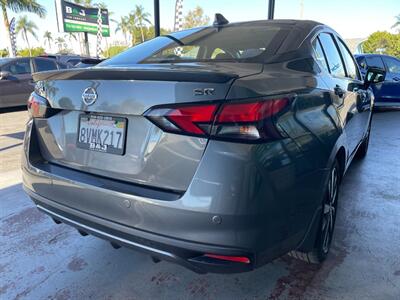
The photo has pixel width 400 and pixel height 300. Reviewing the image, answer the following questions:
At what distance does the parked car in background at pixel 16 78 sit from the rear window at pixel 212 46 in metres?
7.49

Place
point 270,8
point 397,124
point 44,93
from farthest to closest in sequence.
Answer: point 397,124
point 270,8
point 44,93

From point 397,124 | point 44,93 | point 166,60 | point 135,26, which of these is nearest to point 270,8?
point 397,124

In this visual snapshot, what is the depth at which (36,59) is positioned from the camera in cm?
1012

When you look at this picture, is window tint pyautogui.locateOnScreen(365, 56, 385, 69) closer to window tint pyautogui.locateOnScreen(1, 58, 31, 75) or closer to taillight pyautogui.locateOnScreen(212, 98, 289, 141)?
taillight pyautogui.locateOnScreen(212, 98, 289, 141)

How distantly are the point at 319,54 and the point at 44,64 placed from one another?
9432mm

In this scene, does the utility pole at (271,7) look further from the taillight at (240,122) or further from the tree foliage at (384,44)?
the tree foliage at (384,44)

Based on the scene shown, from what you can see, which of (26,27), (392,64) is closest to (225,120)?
(392,64)

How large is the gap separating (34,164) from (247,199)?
1.30m

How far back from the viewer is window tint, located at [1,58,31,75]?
31.4 feet

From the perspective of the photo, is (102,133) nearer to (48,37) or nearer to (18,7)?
(18,7)

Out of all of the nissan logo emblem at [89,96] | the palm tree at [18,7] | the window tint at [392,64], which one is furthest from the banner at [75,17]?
the nissan logo emblem at [89,96]

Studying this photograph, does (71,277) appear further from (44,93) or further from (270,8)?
(270,8)

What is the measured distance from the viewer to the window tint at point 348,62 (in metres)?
3.37

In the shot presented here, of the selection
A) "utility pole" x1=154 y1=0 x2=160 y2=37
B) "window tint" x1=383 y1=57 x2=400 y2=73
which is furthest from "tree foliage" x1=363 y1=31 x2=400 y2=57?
"utility pole" x1=154 y1=0 x2=160 y2=37
